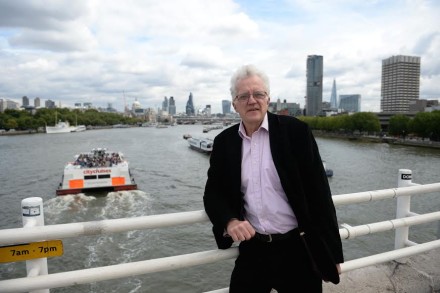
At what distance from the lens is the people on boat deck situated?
2819cm

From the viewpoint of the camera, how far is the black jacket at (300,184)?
7.07 feet

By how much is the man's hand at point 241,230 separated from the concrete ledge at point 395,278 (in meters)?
1.31

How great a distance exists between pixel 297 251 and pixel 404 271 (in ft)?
5.98

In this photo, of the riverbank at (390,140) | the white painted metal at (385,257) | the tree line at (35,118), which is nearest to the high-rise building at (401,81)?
the riverbank at (390,140)

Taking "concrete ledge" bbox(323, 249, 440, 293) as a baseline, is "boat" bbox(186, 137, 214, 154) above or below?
below

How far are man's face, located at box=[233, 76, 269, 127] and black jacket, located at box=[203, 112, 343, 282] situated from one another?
0.11 m

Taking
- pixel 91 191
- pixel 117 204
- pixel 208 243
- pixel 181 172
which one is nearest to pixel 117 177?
pixel 91 191

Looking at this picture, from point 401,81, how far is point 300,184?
191 meters

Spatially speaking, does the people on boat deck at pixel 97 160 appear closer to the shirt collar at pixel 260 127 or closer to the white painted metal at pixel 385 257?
the white painted metal at pixel 385 257

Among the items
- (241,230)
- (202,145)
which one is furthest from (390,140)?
(241,230)

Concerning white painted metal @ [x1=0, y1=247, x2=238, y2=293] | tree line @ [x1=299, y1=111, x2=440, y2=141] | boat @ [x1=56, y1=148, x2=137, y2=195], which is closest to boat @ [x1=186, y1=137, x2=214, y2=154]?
tree line @ [x1=299, y1=111, x2=440, y2=141]

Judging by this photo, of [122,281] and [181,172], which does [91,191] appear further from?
[122,281]

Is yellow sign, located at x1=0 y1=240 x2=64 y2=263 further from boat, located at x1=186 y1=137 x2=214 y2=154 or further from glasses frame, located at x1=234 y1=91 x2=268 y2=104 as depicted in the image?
boat, located at x1=186 y1=137 x2=214 y2=154

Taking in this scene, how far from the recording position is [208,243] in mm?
14617
